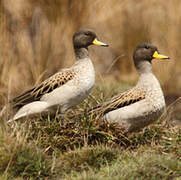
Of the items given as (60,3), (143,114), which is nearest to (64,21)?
(60,3)

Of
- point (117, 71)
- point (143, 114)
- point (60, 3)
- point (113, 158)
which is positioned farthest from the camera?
point (117, 71)

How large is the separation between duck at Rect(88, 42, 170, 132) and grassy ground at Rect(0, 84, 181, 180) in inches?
5.4

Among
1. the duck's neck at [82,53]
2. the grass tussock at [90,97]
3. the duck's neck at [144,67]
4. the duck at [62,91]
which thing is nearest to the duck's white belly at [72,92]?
the duck at [62,91]

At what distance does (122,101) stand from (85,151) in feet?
3.04

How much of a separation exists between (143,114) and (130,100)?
0.25 metres

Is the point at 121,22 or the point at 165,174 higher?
the point at 121,22

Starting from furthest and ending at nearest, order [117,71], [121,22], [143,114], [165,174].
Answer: [121,22]
[117,71]
[143,114]
[165,174]

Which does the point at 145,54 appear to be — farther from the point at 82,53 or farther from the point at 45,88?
the point at 45,88

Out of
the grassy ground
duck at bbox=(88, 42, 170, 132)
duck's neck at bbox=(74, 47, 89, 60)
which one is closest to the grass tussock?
the grassy ground

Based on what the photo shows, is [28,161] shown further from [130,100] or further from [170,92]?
[170,92]

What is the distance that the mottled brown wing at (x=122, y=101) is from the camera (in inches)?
189

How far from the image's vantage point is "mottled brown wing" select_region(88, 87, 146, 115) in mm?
4797

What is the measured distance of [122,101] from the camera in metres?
4.84

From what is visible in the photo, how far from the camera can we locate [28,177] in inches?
151
